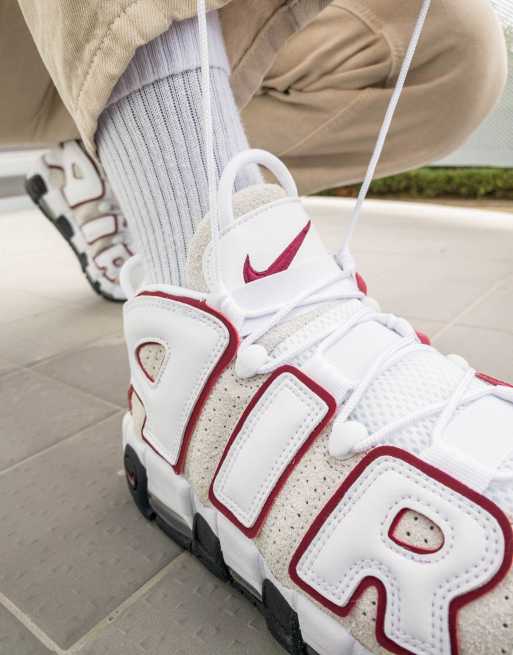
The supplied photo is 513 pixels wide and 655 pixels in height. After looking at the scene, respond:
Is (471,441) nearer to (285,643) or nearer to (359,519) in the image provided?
(359,519)

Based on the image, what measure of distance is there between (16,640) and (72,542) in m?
0.11

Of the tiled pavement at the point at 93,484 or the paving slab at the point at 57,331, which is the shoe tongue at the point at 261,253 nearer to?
the tiled pavement at the point at 93,484

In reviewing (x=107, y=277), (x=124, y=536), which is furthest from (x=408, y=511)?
(x=107, y=277)

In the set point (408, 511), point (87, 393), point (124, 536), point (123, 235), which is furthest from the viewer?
point (123, 235)

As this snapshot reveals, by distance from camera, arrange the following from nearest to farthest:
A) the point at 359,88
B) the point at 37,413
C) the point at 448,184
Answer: the point at 37,413, the point at 359,88, the point at 448,184

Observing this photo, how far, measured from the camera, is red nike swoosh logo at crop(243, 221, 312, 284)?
431 mm

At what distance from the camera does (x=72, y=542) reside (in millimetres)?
534

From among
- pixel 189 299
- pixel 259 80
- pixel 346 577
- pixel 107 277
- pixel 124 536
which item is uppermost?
pixel 259 80

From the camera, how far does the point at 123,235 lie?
1295mm

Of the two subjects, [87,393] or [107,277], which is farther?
[107,277]

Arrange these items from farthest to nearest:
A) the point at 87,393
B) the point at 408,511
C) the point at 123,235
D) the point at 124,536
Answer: the point at 123,235
the point at 87,393
the point at 124,536
the point at 408,511

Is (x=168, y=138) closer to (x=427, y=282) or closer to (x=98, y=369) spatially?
(x=98, y=369)

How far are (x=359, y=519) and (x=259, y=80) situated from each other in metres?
0.45

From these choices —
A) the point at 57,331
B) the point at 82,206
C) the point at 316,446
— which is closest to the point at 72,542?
the point at 316,446
